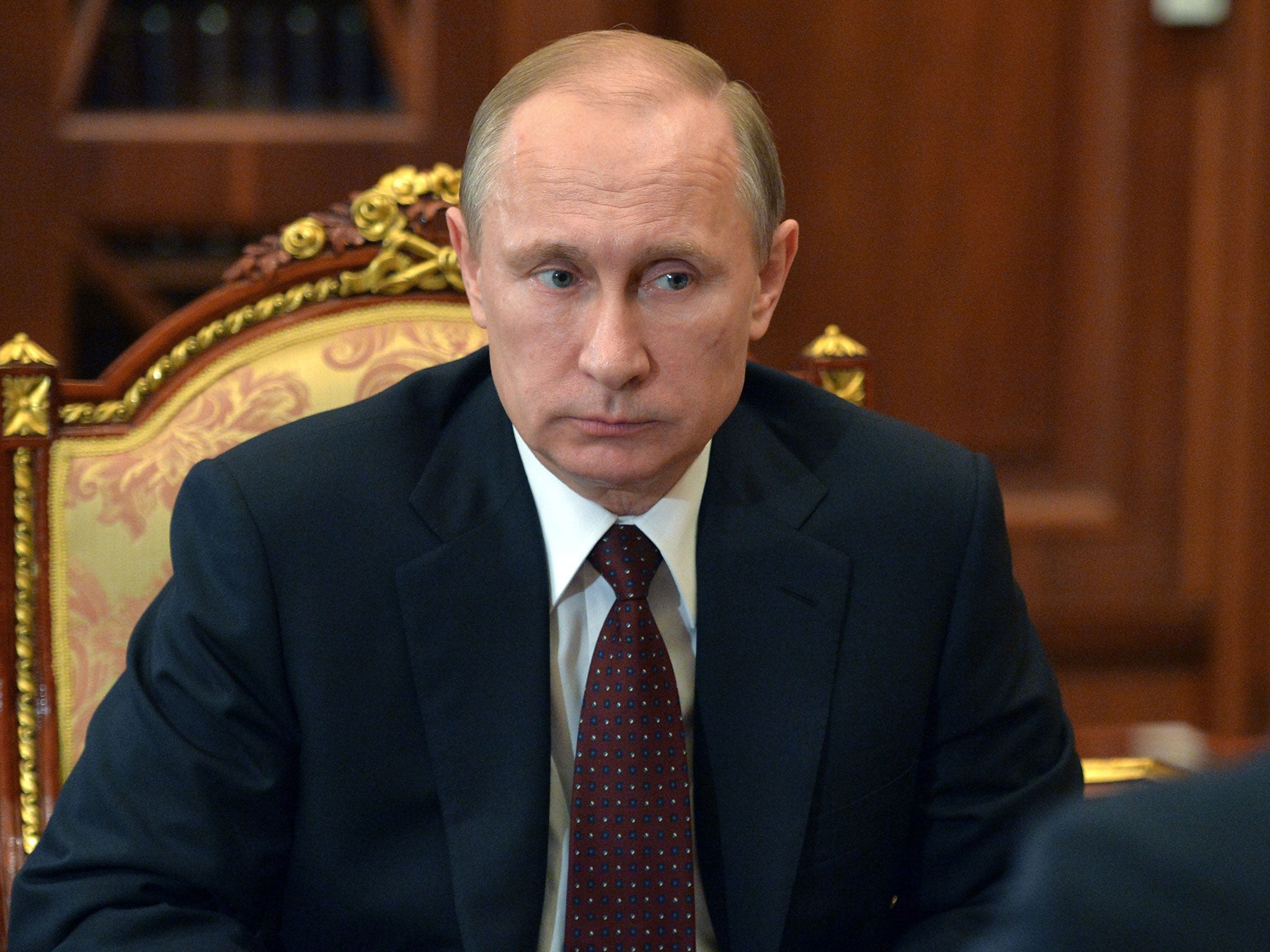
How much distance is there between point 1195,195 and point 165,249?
2.08 metres

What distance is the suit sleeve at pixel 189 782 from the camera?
128 centimetres

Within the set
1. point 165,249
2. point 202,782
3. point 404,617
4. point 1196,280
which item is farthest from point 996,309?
point 202,782

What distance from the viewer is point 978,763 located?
1514 millimetres

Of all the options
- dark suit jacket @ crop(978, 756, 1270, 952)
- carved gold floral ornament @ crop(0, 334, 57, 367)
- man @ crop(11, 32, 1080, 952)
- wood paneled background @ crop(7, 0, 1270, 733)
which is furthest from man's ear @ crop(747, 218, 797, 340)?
wood paneled background @ crop(7, 0, 1270, 733)

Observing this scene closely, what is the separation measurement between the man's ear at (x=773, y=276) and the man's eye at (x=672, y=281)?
0.15 metres

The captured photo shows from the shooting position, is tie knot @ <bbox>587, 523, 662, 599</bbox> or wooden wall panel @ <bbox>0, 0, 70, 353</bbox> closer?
tie knot @ <bbox>587, 523, 662, 599</bbox>

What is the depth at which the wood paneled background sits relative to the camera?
9.50ft

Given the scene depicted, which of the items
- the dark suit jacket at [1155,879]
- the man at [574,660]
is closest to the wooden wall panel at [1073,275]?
the man at [574,660]

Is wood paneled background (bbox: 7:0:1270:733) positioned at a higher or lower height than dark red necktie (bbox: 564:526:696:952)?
higher

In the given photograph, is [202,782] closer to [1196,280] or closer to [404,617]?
[404,617]

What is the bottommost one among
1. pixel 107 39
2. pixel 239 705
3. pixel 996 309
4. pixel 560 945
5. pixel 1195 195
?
pixel 560 945

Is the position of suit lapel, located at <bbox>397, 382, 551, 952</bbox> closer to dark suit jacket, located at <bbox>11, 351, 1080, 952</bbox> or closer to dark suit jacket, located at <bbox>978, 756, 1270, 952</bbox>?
dark suit jacket, located at <bbox>11, 351, 1080, 952</bbox>

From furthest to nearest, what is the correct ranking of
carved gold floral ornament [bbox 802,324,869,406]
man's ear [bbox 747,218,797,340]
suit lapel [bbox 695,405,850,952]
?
carved gold floral ornament [bbox 802,324,869,406] → man's ear [bbox 747,218,797,340] → suit lapel [bbox 695,405,850,952]

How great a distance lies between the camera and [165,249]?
9.19ft
